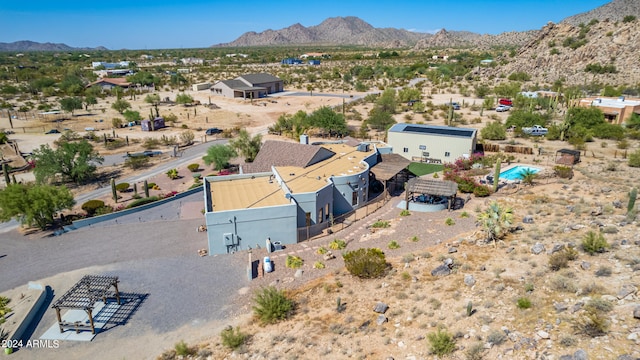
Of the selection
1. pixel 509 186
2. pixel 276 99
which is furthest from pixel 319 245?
pixel 276 99

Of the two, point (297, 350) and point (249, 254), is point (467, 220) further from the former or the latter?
point (297, 350)

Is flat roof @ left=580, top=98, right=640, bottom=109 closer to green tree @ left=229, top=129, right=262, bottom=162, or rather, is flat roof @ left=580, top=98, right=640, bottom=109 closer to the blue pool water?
the blue pool water

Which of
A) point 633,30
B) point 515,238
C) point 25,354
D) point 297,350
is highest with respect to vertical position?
point 633,30

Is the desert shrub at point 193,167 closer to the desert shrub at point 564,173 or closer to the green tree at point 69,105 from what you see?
the desert shrub at point 564,173

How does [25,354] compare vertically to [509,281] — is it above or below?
below

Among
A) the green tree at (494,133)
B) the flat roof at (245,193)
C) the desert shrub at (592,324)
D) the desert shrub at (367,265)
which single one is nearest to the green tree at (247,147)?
the flat roof at (245,193)

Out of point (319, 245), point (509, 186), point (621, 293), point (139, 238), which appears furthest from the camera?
point (509, 186)

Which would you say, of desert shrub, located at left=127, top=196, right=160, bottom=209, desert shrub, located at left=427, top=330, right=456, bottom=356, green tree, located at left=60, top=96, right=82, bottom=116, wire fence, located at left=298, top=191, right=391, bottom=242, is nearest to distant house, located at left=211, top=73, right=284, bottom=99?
green tree, located at left=60, top=96, right=82, bottom=116

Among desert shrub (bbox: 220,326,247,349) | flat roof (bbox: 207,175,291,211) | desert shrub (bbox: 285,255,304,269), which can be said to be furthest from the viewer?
flat roof (bbox: 207,175,291,211)
